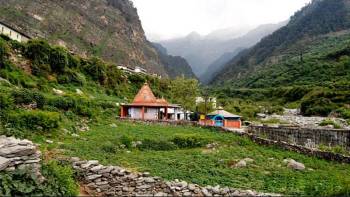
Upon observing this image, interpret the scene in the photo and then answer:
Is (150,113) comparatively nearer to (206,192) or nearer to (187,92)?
(187,92)

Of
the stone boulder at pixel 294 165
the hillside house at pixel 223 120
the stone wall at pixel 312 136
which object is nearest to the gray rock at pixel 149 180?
the stone boulder at pixel 294 165

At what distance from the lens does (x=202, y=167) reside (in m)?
15.0

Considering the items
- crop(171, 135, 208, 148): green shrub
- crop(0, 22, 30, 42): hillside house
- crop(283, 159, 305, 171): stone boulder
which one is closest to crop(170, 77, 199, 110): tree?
crop(171, 135, 208, 148): green shrub

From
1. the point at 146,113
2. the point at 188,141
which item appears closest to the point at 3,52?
the point at 146,113

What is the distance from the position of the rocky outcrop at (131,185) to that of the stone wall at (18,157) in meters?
1.68

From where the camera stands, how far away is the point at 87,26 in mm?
137875

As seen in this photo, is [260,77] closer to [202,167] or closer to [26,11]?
[26,11]

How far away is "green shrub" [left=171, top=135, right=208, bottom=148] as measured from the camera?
20203mm

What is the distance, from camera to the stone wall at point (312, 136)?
23.9 metres

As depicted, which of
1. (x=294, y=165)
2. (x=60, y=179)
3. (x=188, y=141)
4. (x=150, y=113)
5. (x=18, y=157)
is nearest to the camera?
(x=60, y=179)

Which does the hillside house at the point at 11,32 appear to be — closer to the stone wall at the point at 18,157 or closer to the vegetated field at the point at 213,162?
the vegetated field at the point at 213,162

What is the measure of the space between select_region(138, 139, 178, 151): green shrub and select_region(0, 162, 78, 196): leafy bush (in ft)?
22.1

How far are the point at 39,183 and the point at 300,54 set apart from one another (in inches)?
5263

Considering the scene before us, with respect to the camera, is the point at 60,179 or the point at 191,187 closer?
the point at 60,179
